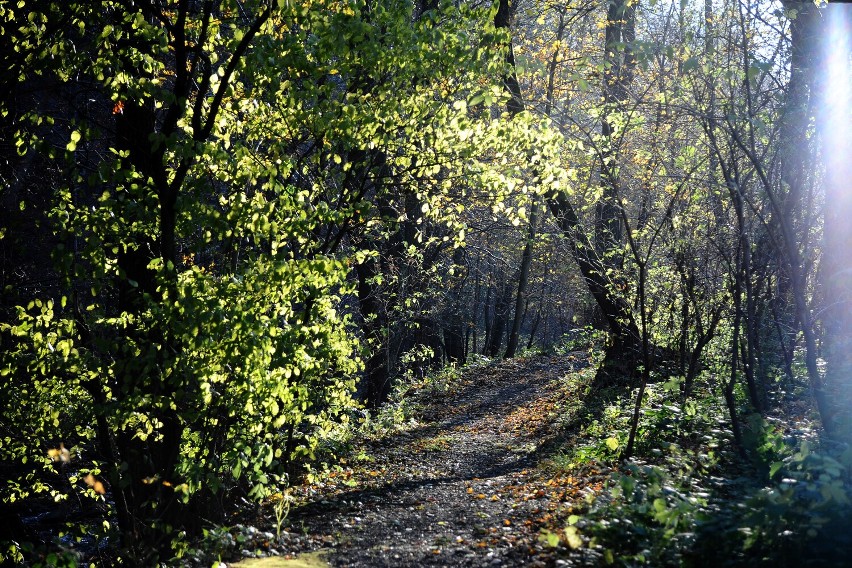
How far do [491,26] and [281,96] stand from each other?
6.45ft

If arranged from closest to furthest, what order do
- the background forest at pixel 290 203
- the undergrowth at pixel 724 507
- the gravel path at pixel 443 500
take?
the undergrowth at pixel 724 507 < the background forest at pixel 290 203 < the gravel path at pixel 443 500

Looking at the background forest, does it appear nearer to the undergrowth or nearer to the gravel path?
the undergrowth

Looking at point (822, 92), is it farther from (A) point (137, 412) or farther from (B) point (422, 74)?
(A) point (137, 412)

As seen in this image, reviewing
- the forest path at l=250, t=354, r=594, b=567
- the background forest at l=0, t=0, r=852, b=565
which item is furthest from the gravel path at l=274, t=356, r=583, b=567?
the background forest at l=0, t=0, r=852, b=565

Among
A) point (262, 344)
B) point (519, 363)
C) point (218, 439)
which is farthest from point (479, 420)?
point (262, 344)

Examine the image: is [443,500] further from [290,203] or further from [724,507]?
[290,203]

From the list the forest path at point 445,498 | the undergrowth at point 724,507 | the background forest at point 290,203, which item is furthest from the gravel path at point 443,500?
the background forest at point 290,203

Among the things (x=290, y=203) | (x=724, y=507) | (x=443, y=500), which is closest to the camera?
(x=724, y=507)

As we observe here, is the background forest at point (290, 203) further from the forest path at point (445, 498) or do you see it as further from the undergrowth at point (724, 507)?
the forest path at point (445, 498)

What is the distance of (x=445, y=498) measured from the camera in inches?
295

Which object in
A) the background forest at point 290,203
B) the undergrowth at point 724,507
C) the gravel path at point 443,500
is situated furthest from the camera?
the gravel path at point 443,500

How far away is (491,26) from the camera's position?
6230mm

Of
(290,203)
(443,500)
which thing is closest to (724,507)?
(443,500)

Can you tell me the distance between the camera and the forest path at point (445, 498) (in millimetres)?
5434
